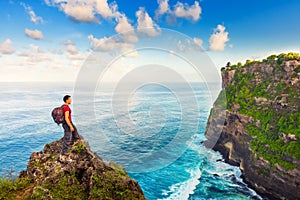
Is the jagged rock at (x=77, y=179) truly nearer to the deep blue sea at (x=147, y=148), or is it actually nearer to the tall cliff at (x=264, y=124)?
the deep blue sea at (x=147, y=148)

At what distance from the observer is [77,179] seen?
32.7 ft

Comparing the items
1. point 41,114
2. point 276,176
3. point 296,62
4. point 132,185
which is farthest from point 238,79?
point 41,114

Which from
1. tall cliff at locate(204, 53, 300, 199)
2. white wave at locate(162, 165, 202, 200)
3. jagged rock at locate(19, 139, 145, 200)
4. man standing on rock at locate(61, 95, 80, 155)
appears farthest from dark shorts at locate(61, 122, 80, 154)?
tall cliff at locate(204, 53, 300, 199)

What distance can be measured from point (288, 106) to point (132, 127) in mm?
34605

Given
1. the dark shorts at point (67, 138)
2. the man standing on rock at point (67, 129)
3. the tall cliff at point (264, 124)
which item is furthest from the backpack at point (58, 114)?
the tall cliff at point (264, 124)

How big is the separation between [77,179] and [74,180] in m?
0.18

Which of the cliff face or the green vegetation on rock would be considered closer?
the cliff face

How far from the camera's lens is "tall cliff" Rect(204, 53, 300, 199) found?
96.8 feet

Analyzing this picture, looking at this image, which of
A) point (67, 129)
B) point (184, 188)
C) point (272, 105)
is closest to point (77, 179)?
point (67, 129)

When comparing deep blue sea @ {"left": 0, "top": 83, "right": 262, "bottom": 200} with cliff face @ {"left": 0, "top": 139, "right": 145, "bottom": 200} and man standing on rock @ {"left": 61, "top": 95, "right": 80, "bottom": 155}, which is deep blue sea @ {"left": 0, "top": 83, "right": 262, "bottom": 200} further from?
cliff face @ {"left": 0, "top": 139, "right": 145, "bottom": 200}

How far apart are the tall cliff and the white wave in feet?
25.7

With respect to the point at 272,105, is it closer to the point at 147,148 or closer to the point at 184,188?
the point at 184,188

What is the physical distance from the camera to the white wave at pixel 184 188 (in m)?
28.0

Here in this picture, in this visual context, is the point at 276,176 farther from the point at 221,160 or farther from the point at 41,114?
the point at 41,114
